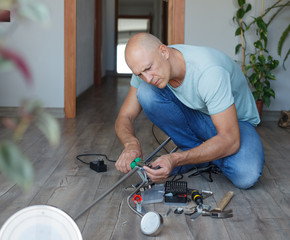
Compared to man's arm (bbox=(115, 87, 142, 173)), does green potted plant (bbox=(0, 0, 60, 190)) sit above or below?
above

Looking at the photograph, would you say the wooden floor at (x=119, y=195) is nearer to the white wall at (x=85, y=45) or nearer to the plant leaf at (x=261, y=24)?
the plant leaf at (x=261, y=24)

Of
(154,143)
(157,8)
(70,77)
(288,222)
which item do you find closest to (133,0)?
(157,8)

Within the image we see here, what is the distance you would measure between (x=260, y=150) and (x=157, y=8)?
27.4 feet

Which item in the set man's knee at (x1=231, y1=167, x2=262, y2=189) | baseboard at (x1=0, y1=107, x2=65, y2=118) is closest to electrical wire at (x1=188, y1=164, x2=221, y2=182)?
man's knee at (x1=231, y1=167, x2=262, y2=189)

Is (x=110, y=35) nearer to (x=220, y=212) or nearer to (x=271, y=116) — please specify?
(x=271, y=116)

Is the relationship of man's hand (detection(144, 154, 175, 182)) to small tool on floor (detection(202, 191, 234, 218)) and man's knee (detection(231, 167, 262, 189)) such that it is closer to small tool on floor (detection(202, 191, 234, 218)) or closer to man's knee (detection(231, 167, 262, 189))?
small tool on floor (detection(202, 191, 234, 218))

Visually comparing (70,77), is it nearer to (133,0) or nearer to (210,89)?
(210,89)

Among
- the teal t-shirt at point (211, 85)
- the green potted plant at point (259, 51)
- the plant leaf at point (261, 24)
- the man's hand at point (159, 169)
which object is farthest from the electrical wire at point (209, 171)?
the plant leaf at point (261, 24)

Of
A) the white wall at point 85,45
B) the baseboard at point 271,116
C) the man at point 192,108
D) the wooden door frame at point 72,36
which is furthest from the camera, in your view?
the white wall at point 85,45

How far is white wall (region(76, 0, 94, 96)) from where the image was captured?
15.1 ft

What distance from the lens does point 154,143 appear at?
284cm

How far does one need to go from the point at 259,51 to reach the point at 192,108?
174 cm

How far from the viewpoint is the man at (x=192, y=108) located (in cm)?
161

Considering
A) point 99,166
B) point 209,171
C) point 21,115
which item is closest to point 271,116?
point 209,171
